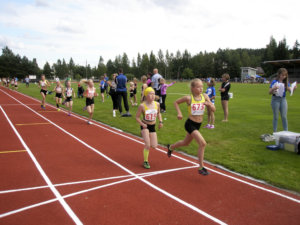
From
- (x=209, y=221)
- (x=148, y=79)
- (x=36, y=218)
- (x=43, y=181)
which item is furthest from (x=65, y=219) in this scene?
(x=148, y=79)

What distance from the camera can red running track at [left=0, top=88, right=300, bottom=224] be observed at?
3.54 metres

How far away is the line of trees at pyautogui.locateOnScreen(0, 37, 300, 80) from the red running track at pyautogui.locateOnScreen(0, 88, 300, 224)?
88514 millimetres

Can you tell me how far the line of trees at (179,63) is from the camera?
98.1m

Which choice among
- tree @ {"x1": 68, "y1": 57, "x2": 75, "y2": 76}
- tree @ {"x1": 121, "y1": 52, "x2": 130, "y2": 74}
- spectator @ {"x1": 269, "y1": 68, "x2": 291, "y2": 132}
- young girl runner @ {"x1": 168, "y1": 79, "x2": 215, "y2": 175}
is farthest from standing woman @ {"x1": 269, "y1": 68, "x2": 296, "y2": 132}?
tree @ {"x1": 68, "y1": 57, "x2": 75, "y2": 76}

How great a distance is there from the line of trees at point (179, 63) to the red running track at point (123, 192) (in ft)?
290

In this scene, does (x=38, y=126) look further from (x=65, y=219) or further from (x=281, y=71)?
(x=281, y=71)

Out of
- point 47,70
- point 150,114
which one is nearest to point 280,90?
point 150,114

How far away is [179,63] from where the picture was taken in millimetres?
117875

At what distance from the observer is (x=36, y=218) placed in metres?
3.49

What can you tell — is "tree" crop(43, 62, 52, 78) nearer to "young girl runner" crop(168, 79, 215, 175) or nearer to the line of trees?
the line of trees

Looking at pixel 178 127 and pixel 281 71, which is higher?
pixel 281 71

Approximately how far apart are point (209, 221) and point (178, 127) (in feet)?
21.3

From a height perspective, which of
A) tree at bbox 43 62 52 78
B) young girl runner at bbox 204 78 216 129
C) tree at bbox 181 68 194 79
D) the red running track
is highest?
tree at bbox 43 62 52 78

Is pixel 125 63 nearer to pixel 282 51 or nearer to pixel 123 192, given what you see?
pixel 282 51
